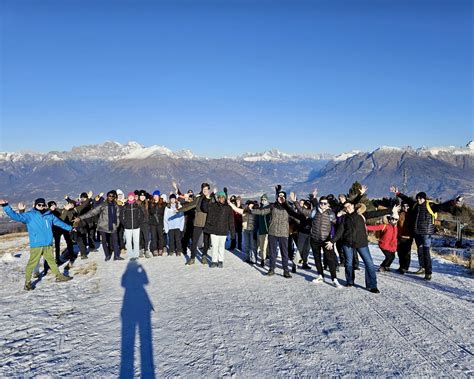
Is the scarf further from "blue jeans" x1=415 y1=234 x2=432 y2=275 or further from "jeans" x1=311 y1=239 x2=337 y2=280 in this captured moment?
"blue jeans" x1=415 y1=234 x2=432 y2=275

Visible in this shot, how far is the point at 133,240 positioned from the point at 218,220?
361cm

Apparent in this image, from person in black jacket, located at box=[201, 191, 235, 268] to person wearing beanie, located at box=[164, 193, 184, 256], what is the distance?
6.69 feet

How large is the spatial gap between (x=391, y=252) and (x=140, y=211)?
8237 millimetres

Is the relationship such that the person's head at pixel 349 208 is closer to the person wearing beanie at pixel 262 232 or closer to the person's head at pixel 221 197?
the person wearing beanie at pixel 262 232

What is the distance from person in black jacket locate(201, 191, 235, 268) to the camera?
10.7 meters

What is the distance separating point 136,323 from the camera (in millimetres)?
6379

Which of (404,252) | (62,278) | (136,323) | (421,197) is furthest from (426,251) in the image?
(62,278)

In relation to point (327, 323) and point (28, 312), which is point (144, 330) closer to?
point (28, 312)

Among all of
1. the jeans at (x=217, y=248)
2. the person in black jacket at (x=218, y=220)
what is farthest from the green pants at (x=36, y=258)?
the jeans at (x=217, y=248)

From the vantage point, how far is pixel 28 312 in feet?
22.8

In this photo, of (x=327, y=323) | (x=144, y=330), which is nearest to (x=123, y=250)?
(x=144, y=330)

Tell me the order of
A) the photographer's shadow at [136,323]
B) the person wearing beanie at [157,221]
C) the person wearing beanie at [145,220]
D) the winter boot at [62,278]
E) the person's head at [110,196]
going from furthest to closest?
the person wearing beanie at [157,221] → the person wearing beanie at [145,220] → the person's head at [110,196] → the winter boot at [62,278] → the photographer's shadow at [136,323]

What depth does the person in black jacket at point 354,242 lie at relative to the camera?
8.21 meters

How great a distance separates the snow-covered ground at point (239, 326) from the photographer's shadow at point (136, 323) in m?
0.03
